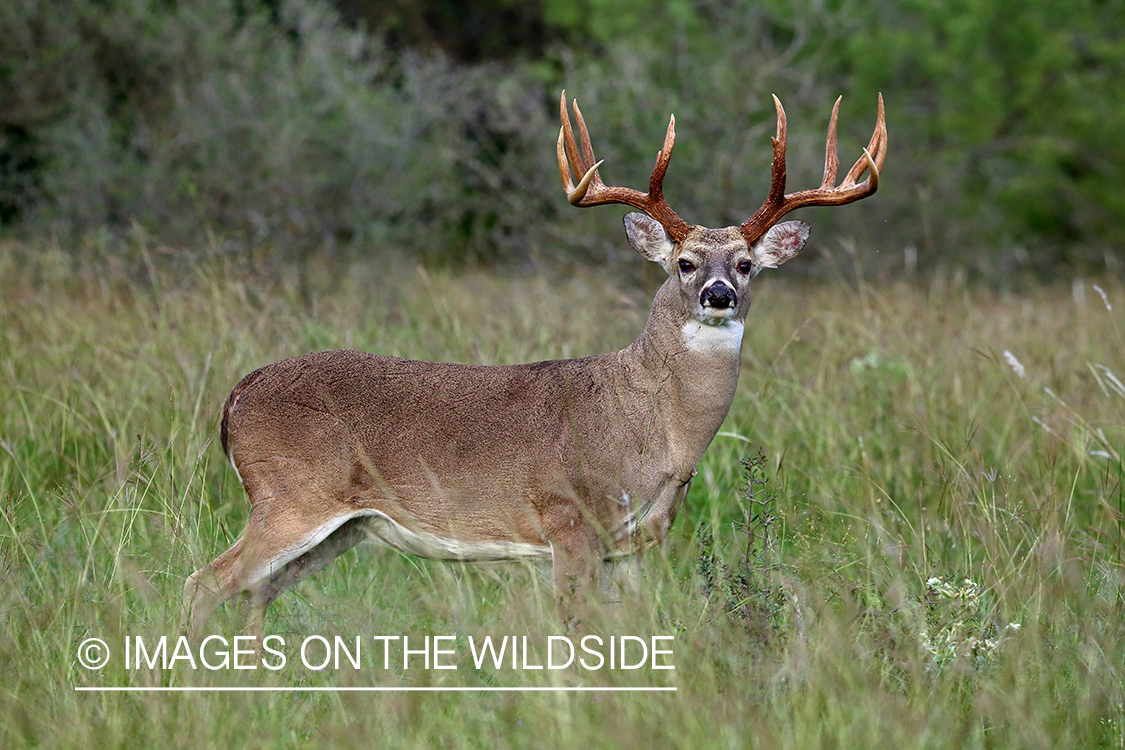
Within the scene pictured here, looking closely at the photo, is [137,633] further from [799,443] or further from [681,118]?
[681,118]

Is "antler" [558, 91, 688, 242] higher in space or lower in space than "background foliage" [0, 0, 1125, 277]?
higher

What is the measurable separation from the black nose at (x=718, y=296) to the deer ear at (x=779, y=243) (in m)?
0.54

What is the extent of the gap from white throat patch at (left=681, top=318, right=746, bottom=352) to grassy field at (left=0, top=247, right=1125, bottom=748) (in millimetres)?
405

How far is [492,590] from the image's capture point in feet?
13.1

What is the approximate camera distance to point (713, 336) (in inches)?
149

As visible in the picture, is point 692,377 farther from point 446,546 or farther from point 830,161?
point 830,161

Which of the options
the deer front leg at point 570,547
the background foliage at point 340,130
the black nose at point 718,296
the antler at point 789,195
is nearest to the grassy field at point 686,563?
the deer front leg at point 570,547

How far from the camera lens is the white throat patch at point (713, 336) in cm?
379

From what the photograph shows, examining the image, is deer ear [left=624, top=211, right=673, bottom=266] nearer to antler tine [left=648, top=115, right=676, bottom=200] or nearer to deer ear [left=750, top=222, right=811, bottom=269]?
antler tine [left=648, top=115, right=676, bottom=200]

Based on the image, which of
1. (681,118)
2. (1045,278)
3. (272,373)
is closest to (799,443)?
(272,373)

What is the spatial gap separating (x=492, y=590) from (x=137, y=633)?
46.6 inches

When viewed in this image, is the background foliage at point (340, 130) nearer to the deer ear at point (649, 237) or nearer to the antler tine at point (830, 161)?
the antler tine at point (830, 161)

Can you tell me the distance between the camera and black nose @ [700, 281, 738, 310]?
3594 millimetres

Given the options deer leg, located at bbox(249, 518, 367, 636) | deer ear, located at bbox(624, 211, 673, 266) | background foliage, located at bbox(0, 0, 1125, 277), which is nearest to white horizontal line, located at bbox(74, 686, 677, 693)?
deer leg, located at bbox(249, 518, 367, 636)
